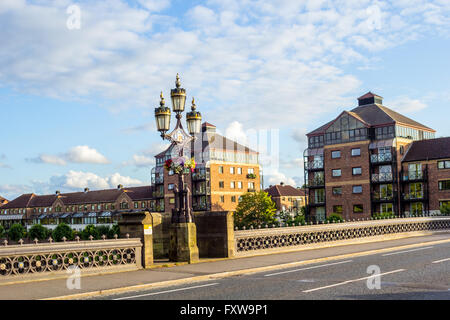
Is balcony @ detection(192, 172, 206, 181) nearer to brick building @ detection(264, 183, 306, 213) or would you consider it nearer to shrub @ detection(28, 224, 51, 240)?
brick building @ detection(264, 183, 306, 213)

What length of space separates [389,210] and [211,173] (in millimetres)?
32479

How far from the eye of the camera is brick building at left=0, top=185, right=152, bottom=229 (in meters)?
108

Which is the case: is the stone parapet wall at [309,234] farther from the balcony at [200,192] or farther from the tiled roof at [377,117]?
the balcony at [200,192]

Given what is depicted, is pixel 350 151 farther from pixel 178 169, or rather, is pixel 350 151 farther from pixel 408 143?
pixel 178 169

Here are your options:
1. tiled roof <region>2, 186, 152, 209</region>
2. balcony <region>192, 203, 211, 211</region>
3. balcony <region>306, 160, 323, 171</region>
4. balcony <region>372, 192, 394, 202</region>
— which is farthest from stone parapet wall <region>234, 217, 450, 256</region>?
tiled roof <region>2, 186, 152, 209</region>

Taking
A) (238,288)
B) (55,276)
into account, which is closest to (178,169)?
(55,276)

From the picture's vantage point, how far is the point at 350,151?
69938 mm

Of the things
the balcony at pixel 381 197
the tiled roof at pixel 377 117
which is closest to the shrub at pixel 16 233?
the tiled roof at pixel 377 117

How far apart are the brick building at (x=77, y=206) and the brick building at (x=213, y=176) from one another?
10530mm

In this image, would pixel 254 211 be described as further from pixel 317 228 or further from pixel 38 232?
pixel 317 228

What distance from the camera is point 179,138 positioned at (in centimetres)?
1986

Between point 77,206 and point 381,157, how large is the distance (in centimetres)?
7761

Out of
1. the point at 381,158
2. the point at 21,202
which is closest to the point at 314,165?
the point at 381,158
